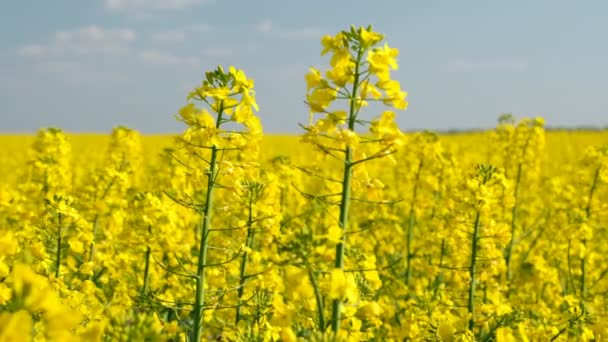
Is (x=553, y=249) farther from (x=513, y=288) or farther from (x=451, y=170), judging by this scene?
(x=451, y=170)

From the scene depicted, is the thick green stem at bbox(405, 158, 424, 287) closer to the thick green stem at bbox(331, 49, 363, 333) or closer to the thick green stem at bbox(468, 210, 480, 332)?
the thick green stem at bbox(468, 210, 480, 332)

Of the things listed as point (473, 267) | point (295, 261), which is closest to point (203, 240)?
point (295, 261)

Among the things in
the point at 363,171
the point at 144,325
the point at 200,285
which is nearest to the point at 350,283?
the point at 363,171

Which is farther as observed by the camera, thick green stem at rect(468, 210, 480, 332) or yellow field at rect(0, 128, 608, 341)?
thick green stem at rect(468, 210, 480, 332)

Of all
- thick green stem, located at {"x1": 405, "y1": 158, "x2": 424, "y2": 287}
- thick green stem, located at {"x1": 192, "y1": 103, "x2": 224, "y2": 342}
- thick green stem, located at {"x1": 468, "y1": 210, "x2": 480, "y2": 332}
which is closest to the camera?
thick green stem, located at {"x1": 192, "y1": 103, "x2": 224, "y2": 342}

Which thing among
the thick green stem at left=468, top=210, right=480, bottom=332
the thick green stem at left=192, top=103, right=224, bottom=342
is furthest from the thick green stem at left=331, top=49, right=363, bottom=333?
the thick green stem at left=468, top=210, right=480, bottom=332

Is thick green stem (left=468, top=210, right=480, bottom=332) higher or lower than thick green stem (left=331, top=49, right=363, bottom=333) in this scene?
lower

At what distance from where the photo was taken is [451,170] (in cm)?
767

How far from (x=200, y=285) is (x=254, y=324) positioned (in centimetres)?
82

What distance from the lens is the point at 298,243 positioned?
7.55ft

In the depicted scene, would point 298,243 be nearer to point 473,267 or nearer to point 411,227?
point 473,267

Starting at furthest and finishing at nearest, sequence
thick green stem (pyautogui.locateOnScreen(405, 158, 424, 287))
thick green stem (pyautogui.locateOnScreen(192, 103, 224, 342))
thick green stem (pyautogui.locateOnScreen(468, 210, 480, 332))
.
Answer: thick green stem (pyautogui.locateOnScreen(405, 158, 424, 287)) → thick green stem (pyautogui.locateOnScreen(468, 210, 480, 332)) → thick green stem (pyautogui.locateOnScreen(192, 103, 224, 342))

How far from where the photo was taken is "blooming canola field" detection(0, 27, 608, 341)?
2.55 metres

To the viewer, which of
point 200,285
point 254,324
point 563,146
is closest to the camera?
point 200,285
